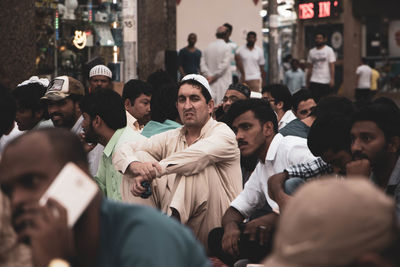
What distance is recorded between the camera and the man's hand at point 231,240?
4504 mm

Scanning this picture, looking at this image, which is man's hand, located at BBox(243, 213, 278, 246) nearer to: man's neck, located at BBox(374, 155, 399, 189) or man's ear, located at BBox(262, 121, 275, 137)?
man's neck, located at BBox(374, 155, 399, 189)

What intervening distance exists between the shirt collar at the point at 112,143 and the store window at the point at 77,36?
6.19 m

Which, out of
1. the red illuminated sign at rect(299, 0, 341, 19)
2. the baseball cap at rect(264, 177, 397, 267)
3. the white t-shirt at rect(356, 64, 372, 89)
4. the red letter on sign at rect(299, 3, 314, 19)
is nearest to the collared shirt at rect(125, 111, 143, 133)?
the baseball cap at rect(264, 177, 397, 267)

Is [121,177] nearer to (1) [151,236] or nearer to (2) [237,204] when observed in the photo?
(2) [237,204]

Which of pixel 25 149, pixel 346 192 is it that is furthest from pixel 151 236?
pixel 346 192

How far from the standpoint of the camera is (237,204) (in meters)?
4.94

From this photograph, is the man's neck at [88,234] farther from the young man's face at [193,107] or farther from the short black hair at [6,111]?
the young man's face at [193,107]

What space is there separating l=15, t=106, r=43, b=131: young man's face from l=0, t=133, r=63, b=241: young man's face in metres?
4.75

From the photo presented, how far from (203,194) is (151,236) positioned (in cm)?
307

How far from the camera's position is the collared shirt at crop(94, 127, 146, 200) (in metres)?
5.68

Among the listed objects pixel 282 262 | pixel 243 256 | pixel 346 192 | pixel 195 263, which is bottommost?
pixel 243 256

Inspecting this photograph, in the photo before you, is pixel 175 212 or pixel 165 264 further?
pixel 175 212

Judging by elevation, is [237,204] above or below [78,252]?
below

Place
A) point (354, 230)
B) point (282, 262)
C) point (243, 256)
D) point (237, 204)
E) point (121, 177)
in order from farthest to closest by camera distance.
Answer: point (121, 177)
point (237, 204)
point (243, 256)
point (282, 262)
point (354, 230)
